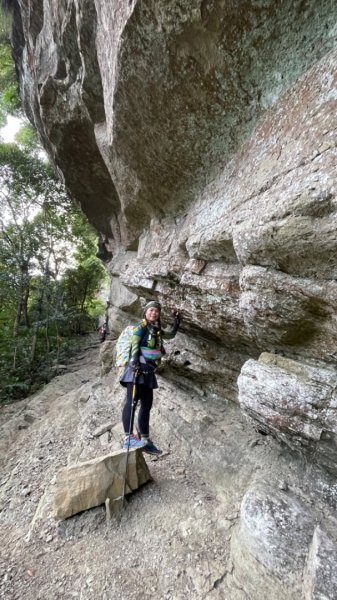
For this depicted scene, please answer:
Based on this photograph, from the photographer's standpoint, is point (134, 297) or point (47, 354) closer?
point (134, 297)

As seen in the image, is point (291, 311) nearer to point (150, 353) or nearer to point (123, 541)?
point (150, 353)

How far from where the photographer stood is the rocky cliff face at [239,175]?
3.26m

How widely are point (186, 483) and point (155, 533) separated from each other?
96 centimetres

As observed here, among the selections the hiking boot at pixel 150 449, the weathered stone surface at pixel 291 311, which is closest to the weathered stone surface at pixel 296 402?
the weathered stone surface at pixel 291 311

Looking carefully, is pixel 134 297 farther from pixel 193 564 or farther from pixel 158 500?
pixel 193 564

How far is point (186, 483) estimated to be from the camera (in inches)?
190

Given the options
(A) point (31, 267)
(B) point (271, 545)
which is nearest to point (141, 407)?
(B) point (271, 545)

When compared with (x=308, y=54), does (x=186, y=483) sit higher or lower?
lower

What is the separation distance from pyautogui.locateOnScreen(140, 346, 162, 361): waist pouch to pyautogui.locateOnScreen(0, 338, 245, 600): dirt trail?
206 cm

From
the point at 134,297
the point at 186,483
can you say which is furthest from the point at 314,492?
the point at 134,297

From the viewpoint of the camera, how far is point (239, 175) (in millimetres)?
4664

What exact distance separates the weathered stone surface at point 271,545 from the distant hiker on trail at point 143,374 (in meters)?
2.29

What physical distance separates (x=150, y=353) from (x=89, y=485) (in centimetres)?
238

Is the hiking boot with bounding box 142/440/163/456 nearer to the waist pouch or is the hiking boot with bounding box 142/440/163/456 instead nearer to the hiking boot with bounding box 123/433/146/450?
the hiking boot with bounding box 123/433/146/450
